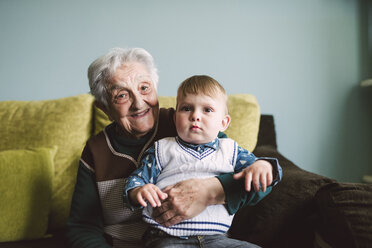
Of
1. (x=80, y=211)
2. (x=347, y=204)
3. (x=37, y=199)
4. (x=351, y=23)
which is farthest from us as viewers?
(x=351, y=23)

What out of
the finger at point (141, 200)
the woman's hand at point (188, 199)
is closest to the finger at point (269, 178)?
the woman's hand at point (188, 199)

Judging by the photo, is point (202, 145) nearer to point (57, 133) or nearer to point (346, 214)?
point (346, 214)

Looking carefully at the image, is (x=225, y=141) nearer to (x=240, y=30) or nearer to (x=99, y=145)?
(x=99, y=145)

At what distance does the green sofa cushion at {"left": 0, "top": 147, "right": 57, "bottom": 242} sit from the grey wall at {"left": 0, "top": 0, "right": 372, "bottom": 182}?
85cm

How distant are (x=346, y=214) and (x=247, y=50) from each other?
1.45 m

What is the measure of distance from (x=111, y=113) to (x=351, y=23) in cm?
190

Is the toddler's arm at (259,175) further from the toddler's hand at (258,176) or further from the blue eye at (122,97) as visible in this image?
the blue eye at (122,97)

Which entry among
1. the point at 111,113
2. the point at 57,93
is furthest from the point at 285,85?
the point at 57,93

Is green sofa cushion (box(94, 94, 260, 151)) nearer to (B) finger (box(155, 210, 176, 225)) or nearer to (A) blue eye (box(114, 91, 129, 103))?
(A) blue eye (box(114, 91, 129, 103))

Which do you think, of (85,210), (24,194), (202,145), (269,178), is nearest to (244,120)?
(202,145)

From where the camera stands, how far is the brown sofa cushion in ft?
2.74

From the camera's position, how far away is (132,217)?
1.12 metres

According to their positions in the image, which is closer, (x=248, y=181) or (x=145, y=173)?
(x=248, y=181)

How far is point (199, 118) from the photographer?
946 mm
